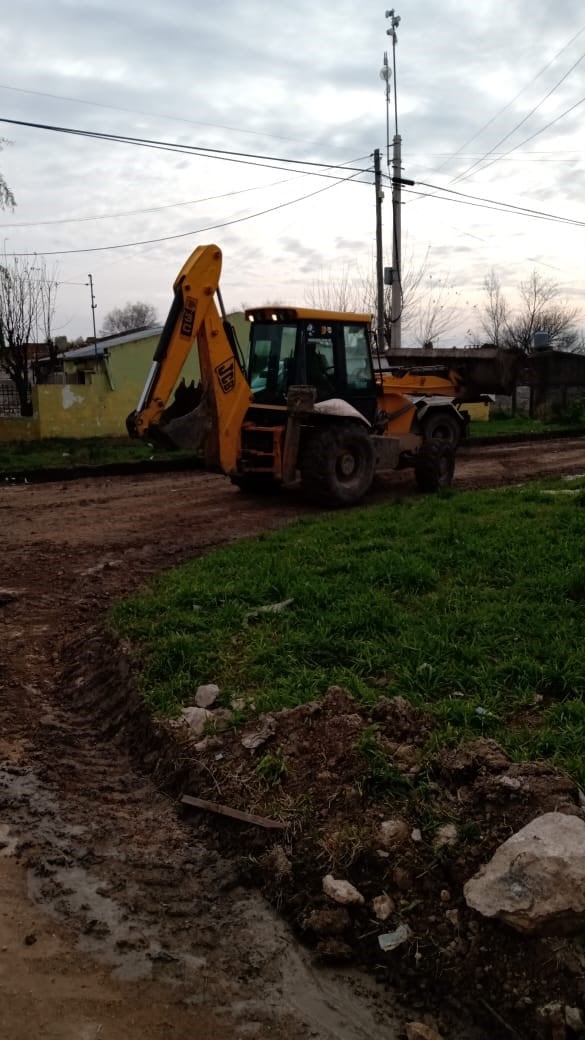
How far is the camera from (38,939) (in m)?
3.13

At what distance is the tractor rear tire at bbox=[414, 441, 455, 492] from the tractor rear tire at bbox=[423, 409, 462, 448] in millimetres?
174

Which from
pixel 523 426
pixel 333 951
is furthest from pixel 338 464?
pixel 523 426

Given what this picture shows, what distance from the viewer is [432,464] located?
1184cm

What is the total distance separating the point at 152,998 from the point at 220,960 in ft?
1.01

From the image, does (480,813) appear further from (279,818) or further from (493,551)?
(493,551)

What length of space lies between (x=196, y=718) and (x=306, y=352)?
22.0ft

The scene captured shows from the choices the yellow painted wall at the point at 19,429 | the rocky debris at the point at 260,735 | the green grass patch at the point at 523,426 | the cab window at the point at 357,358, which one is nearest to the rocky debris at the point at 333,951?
the rocky debris at the point at 260,735

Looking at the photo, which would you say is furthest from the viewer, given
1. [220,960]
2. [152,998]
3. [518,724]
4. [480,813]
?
[518,724]

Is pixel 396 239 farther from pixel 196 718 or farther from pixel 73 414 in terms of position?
pixel 196 718

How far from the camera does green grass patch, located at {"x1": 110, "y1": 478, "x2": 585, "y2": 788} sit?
439 centimetres

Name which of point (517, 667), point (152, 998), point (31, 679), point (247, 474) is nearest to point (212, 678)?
point (31, 679)

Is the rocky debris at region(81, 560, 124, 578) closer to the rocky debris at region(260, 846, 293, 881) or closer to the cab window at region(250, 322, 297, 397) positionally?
the cab window at region(250, 322, 297, 397)

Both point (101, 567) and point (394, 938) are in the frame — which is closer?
point (394, 938)

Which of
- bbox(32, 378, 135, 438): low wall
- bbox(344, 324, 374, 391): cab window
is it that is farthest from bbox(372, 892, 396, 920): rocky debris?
bbox(32, 378, 135, 438): low wall
